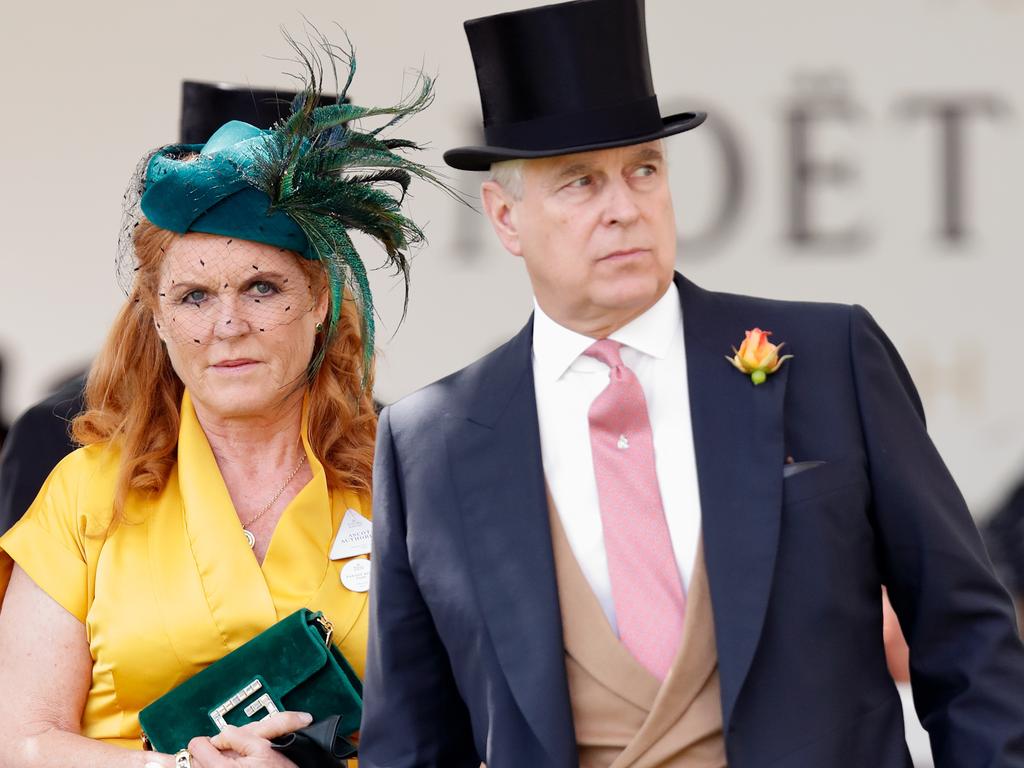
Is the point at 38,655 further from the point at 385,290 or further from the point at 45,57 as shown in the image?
the point at 45,57

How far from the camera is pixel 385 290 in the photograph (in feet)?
17.3

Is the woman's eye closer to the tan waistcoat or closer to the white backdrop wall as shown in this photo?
the tan waistcoat

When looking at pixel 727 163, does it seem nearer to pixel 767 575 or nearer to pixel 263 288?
pixel 263 288

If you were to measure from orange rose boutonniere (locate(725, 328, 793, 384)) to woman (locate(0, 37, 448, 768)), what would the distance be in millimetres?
839

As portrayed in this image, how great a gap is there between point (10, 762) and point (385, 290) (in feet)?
8.07

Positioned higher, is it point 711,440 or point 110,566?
point 711,440

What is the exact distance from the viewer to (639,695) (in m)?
2.40

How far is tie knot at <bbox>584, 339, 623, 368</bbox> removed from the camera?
8.39 feet

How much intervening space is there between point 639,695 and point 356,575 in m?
0.91

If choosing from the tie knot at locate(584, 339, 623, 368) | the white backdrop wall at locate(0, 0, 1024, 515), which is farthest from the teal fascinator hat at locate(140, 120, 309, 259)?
the white backdrop wall at locate(0, 0, 1024, 515)

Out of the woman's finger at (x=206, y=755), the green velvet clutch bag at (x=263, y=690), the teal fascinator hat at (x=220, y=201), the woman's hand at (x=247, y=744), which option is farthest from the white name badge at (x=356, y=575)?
the teal fascinator hat at (x=220, y=201)

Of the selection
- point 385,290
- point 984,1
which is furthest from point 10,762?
point 984,1

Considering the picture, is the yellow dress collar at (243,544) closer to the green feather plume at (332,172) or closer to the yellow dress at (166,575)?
the yellow dress at (166,575)

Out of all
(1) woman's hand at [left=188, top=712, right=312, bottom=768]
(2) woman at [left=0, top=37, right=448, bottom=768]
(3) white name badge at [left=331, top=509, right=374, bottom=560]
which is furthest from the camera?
(3) white name badge at [left=331, top=509, right=374, bottom=560]
